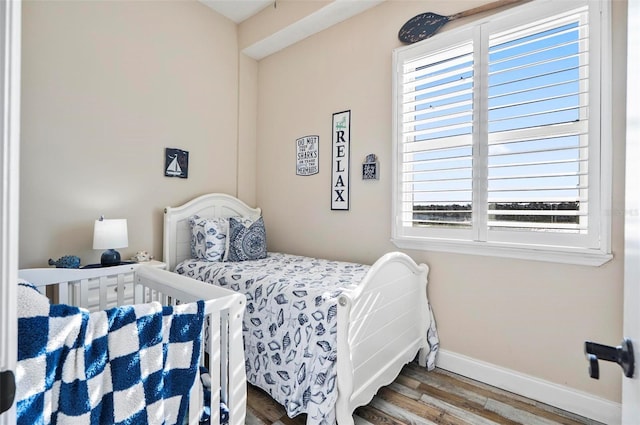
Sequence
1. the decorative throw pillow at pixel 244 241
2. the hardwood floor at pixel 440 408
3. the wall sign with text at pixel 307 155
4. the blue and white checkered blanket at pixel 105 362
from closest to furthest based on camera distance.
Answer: the blue and white checkered blanket at pixel 105 362
the hardwood floor at pixel 440 408
the decorative throw pillow at pixel 244 241
the wall sign with text at pixel 307 155

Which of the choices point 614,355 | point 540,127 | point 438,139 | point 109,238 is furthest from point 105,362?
point 540,127

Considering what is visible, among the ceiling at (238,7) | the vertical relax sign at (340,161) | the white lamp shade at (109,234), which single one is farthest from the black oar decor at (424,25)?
the white lamp shade at (109,234)

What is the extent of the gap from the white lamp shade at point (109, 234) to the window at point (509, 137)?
197 centimetres

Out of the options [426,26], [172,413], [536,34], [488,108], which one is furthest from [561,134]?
[172,413]

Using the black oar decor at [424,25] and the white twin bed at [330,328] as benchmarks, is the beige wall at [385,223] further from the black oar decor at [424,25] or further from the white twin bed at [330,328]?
the white twin bed at [330,328]

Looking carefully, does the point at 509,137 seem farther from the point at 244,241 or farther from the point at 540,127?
the point at 244,241

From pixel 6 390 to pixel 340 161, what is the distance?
250 cm

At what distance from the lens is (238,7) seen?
10.0 ft

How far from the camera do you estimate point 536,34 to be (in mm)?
1911

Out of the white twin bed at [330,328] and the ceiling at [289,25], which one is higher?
the ceiling at [289,25]

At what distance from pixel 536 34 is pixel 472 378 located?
2175 millimetres

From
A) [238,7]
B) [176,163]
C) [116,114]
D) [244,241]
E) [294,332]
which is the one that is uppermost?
[238,7]

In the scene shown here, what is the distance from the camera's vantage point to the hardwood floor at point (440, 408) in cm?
168

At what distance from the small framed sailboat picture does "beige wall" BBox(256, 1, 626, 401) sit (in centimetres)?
81
